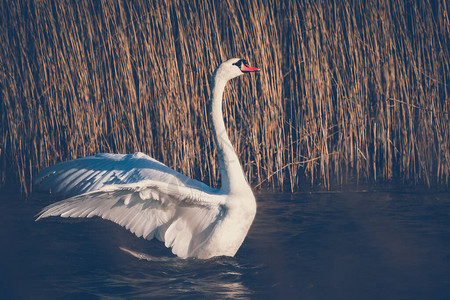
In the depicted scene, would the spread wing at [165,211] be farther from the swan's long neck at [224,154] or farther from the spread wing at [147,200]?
the swan's long neck at [224,154]

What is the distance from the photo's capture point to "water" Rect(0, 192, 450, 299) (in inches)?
162

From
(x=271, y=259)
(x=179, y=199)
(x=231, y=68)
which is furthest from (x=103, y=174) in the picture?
(x=271, y=259)

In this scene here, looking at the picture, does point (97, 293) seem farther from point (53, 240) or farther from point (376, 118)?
point (376, 118)

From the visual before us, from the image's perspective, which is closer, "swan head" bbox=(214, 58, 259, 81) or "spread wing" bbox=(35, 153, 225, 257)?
"spread wing" bbox=(35, 153, 225, 257)

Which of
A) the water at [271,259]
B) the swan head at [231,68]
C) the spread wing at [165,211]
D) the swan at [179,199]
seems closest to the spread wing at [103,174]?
the swan at [179,199]

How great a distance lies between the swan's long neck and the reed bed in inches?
70.9

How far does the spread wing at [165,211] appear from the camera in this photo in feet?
14.0

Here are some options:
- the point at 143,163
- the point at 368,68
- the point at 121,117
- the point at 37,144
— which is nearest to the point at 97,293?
the point at 143,163

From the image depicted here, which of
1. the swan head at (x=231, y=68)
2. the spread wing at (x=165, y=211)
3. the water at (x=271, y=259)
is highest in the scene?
the swan head at (x=231, y=68)

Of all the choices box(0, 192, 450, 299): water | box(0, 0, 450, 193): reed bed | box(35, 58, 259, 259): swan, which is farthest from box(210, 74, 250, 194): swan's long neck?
box(0, 0, 450, 193): reed bed

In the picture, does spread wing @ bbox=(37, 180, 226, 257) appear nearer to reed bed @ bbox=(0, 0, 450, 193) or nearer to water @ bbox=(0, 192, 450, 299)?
water @ bbox=(0, 192, 450, 299)

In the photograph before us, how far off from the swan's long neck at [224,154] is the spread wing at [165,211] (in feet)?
0.56

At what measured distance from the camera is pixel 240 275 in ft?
14.4

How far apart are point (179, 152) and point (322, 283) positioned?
302 cm
